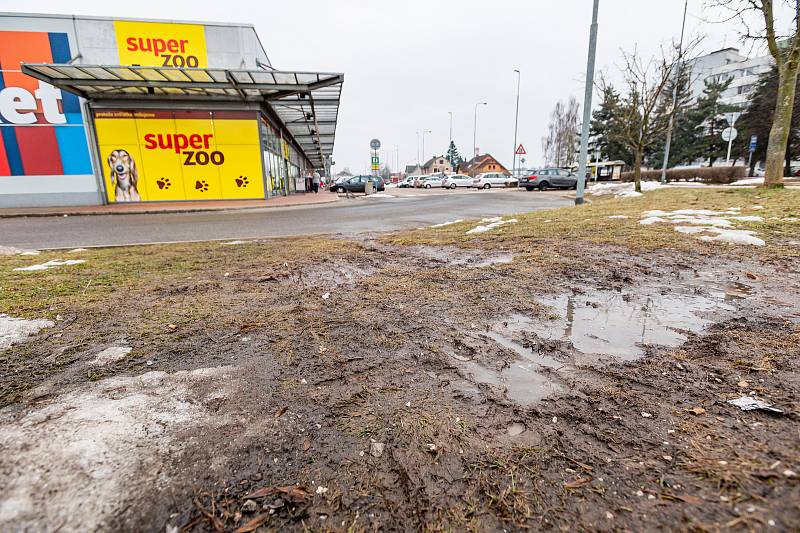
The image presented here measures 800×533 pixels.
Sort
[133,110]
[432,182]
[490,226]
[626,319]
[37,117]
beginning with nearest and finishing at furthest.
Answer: [626,319] → [490,226] → [37,117] → [133,110] → [432,182]

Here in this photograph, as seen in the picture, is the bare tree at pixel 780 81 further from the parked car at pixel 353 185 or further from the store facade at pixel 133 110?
the parked car at pixel 353 185

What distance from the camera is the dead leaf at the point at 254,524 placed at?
4.28 ft

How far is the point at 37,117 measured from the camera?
16.8 m

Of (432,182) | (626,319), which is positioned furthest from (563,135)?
(626,319)

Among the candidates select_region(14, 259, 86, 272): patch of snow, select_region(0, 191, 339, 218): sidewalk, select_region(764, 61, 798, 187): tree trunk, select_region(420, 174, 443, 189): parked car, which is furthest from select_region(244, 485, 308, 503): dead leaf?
select_region(420, 174, 443, 189): parked car

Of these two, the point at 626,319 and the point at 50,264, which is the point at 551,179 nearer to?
the point at 626,319

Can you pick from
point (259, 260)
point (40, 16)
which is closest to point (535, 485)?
point (259, 260)

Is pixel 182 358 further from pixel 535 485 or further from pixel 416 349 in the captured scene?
pixel 535 485

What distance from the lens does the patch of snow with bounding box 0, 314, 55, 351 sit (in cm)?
275

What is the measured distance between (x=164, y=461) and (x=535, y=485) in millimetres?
1515

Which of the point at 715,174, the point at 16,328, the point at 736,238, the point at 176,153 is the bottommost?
the point at 16,328

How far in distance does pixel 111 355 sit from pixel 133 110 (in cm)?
1971

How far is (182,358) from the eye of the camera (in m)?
2.52

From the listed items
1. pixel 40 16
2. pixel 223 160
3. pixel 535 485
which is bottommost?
pixel 535 485
